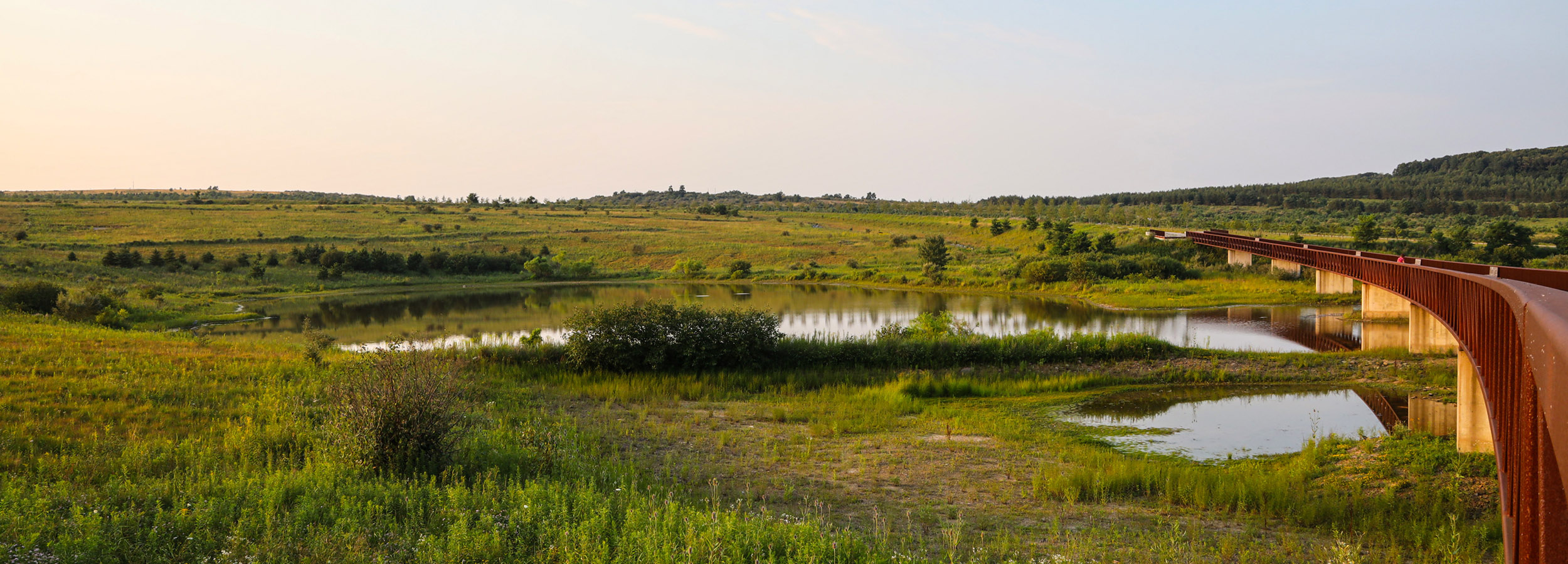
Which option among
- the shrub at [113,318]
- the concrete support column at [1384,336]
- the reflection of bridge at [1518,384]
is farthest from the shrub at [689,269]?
the reflection of bridge at [1518,384]

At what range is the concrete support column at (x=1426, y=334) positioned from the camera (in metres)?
21.9

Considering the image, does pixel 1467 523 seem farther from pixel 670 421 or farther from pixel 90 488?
pixel 90 488

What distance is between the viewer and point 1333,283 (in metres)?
40.3

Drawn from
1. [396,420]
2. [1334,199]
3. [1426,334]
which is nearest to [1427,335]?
[1426,334]

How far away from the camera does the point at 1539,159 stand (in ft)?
465

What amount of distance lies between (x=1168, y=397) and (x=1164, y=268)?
35.9 meters

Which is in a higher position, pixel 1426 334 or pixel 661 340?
pixel 661 340

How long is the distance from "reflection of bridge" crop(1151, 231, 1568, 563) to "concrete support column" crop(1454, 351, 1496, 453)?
1 cm

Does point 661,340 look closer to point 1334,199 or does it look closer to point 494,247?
point 494,247

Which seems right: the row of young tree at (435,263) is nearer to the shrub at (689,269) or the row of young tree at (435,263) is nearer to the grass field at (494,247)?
the grass field at (494,247)

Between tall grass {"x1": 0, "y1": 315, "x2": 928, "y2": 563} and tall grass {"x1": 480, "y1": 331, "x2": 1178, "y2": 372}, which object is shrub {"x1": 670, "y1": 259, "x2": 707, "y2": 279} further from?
tall grass {"x1": 0, "y1": 315, "x2": 928, "y2": 563}

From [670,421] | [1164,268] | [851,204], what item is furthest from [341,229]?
[851,204]

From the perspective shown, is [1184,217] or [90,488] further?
→ [1184,217]

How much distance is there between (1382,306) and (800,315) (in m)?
22.3
